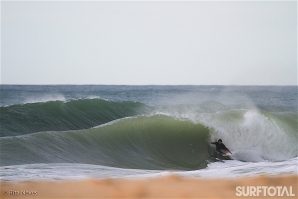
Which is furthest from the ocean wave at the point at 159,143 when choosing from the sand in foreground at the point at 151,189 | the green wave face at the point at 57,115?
the sand in foreground at the point at 151,189

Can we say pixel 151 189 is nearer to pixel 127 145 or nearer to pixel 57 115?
pixel 127 145

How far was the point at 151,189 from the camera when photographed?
323 centimetres

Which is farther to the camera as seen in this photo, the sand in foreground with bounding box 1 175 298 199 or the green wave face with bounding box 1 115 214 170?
the green wave face with bounding box 1 115 214 170

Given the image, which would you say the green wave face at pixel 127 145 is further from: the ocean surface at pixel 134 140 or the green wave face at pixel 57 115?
the green wave face at pixel 57 115

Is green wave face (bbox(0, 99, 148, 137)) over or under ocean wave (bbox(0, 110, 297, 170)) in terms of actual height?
over

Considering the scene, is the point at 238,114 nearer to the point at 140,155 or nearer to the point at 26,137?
the point at 140,155

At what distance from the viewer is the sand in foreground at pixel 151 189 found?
3131 mm

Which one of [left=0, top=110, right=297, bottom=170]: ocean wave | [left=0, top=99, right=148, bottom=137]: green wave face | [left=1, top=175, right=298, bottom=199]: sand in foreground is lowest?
[left=1, top=175, right=298, bottom=199]: sand in foreground

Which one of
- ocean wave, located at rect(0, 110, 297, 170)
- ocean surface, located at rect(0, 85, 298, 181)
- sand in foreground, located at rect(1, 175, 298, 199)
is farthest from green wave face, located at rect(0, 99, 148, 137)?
sand in foreground, located at rect(1, 175, 298, 199)

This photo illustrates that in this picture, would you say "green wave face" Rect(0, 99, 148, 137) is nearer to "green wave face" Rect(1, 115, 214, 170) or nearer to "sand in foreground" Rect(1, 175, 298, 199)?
"green wave face" Rect(1, 115, 214, 170)

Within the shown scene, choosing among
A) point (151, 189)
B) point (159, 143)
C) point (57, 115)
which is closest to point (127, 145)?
point (159, 143)

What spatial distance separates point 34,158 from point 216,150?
15.8ft

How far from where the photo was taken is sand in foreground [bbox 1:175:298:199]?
3.13 m

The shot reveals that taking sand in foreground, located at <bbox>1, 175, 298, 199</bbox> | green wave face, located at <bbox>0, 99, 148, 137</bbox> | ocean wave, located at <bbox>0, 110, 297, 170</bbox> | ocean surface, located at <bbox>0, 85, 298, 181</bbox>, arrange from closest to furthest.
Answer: sand in foreground, located at <bbox>1, 175, 298, 199</bbox>
ocean surface, located at <bbox>0, 85, 298, 181</bbox>
ocean wave, located at <bbox>0, 110, 297, 170</bbox>
green wave face, located at <bbox>0, 99, 148, 137</bbox>
